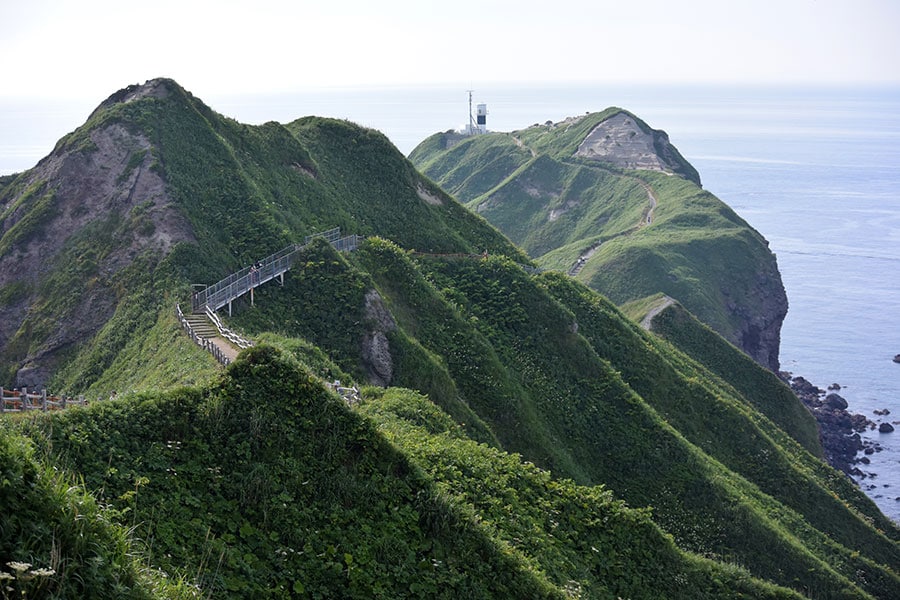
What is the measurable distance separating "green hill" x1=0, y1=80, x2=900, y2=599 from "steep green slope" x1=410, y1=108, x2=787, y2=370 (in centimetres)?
2927

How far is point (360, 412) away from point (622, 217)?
398ft

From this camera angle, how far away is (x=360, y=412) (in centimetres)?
2388

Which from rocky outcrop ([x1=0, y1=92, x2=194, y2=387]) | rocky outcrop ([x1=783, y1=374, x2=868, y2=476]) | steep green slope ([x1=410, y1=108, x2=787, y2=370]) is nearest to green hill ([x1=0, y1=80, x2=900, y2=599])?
rocky outcrop ([x1=0, y1=92, x2=194, y2=387])

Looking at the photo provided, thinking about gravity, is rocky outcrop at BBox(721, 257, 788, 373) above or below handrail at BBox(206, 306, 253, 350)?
below

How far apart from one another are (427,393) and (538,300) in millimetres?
15848

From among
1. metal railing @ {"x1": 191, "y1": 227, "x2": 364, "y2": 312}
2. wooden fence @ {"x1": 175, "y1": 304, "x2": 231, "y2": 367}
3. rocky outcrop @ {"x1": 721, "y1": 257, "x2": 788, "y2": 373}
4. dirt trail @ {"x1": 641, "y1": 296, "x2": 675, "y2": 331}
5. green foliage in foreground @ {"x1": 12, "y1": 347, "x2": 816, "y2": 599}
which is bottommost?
rocky outcrop @ {"x1": 721, "y1": 257, "x2": 788, "y2": 373}

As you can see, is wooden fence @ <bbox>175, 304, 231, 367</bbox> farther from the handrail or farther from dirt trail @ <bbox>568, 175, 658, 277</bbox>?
dirt trail @ <bbox>568, 175, 658, 277</bbox>

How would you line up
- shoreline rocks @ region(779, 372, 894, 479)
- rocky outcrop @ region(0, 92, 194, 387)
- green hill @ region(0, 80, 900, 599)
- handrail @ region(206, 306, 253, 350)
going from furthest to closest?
shoreline rocks @ region(779, 372, 894, 479) < rocky outcrop @ region(0, 92, 194, 387) < handrail @ region(206, 306, 253, 350) < green hill @ region(0, 80, 900, 599)

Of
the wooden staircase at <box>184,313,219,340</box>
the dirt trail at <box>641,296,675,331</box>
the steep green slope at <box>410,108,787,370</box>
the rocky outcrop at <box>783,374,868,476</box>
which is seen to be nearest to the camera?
the wooden staircase at <box>184,313,219,340</box>

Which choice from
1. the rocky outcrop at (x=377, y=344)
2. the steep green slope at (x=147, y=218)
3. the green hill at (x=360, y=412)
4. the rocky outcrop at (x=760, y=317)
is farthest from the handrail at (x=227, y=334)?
the rocky outcrop at (x=760, y=317)

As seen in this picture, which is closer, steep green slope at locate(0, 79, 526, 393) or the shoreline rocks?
steep green slope at locate(0, 79, 526, 393)

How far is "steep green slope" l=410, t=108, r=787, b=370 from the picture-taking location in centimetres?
10831

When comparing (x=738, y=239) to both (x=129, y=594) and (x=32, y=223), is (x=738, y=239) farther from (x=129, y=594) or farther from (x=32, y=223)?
(x=129, y=594)

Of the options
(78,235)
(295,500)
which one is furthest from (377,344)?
(295,500)
